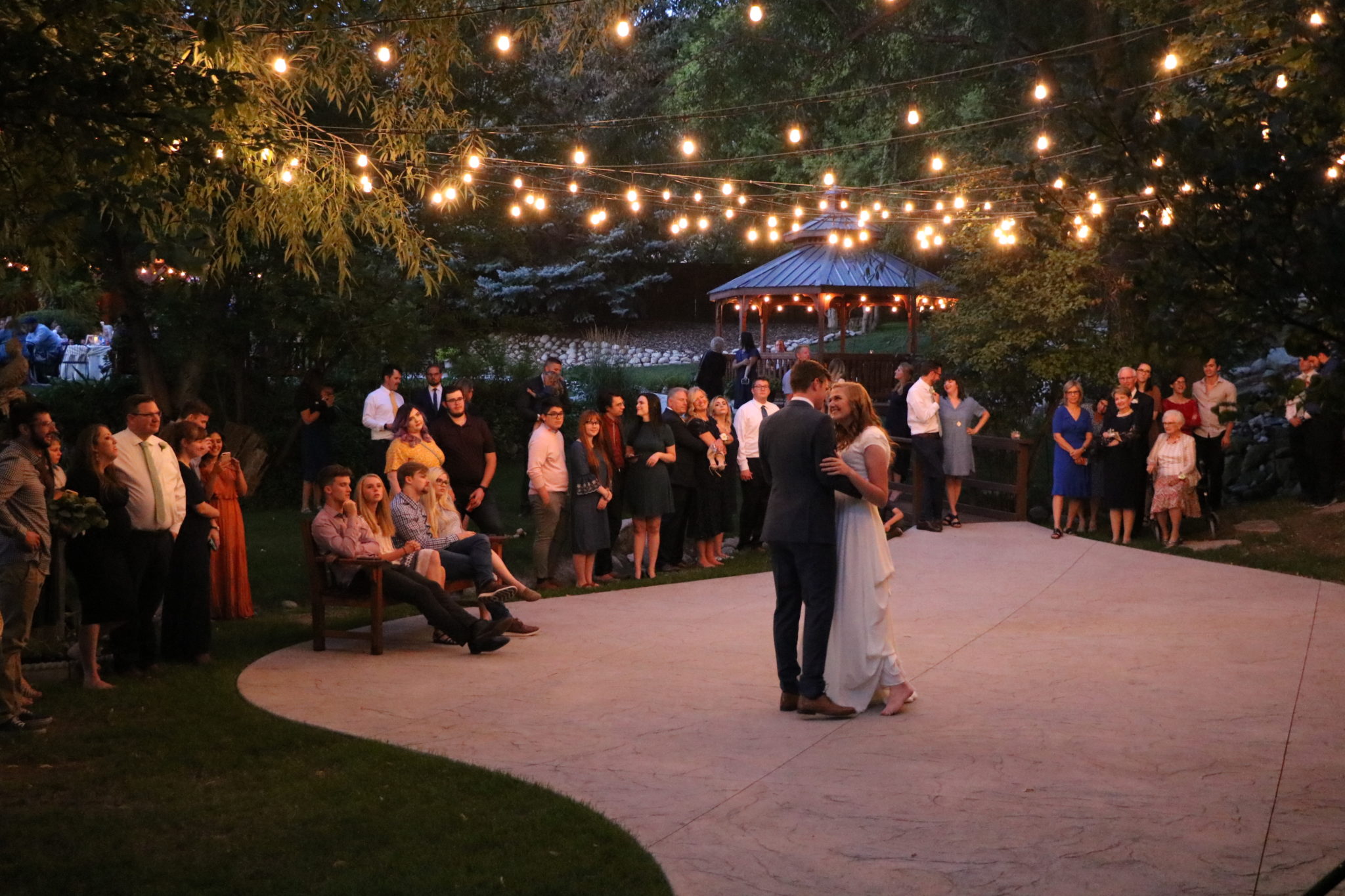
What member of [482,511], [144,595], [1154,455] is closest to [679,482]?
[482,511]

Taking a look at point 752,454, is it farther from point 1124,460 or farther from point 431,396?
point 431,396

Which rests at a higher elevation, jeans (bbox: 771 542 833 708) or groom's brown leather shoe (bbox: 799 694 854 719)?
jeans (bbox: 771 542 833 708)

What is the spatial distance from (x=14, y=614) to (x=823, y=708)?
14.1 feet

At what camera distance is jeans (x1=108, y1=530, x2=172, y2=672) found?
8.13 metres

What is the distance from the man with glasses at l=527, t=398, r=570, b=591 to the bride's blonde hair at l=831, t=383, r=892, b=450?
469 cm

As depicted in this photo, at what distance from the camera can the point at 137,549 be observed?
812cm

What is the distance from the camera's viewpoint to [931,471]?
1466 cm

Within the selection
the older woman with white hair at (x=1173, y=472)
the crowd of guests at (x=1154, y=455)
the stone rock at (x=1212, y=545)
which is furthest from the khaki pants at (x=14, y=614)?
the stone rock at (x=1212, y=545)

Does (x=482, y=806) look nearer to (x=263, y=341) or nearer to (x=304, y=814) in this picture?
(x=304, y=814)

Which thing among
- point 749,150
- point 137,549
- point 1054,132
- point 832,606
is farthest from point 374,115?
point 749,150

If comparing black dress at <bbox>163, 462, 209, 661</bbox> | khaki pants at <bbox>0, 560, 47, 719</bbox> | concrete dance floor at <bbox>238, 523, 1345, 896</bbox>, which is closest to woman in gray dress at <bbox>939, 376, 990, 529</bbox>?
concrete dance floor at <bbox>238, 523, 1345, 896</bbox>

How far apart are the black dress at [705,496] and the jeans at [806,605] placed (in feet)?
19.1

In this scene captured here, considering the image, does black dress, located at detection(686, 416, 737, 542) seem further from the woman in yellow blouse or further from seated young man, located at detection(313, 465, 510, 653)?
seated young man, located at detection(313, 465, 510, 653)

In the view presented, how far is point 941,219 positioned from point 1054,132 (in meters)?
2.07
